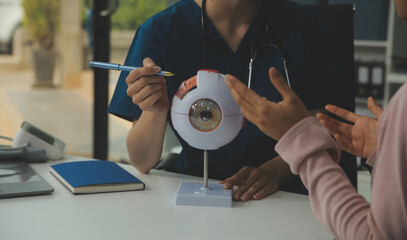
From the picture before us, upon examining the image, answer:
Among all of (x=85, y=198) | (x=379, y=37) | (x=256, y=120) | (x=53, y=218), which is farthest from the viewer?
(x=379, y=37)

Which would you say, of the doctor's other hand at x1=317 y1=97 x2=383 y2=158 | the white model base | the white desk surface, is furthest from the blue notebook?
the doctor's other hand at x1=317 y1=97 x2=383 y2=158

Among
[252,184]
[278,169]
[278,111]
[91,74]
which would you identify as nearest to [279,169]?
[278,169]

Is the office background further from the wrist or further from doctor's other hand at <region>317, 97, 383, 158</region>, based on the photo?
doctor's other hand at <region>317, 97, 383, 158</region>

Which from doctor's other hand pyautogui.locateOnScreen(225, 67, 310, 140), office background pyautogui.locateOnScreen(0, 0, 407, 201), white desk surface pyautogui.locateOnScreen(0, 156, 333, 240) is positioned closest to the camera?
doctor's other hand pyautogui.locateOnScreen(225, 67, 310, 140)

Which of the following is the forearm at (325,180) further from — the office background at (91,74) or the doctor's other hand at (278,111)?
the office background at (91,74)

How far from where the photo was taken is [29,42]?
429 cm

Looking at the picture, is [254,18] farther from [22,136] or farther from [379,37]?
[379,37]

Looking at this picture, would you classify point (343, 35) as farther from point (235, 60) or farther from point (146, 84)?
point (146, 84)

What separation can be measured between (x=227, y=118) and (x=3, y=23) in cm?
373

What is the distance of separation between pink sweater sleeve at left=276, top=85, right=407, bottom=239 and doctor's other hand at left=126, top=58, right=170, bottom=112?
0.39 meters

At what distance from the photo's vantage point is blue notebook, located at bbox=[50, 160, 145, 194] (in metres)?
1.07

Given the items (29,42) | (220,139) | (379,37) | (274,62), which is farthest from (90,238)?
(29,42)

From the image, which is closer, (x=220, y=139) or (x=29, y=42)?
(x=220, y=139)

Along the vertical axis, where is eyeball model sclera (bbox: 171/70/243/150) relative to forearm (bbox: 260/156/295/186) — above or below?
above
